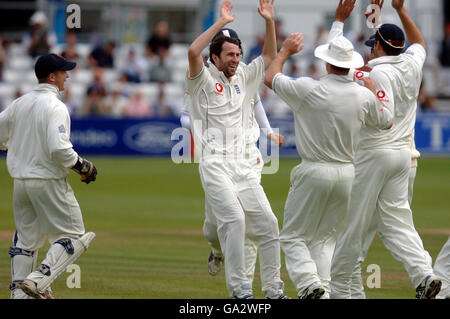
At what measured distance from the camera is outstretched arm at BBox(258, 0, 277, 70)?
8.12 meters

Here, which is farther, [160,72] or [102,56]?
[160,72]

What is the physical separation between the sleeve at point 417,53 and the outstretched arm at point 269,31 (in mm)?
1290

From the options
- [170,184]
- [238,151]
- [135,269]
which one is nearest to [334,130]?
[238,151]

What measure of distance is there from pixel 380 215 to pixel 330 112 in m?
1.18

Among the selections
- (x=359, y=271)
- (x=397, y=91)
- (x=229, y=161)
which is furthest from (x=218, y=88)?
(x=359, y=271)

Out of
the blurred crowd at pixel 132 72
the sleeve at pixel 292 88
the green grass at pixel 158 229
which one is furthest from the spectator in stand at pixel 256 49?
the sleeve at pixel 292 88

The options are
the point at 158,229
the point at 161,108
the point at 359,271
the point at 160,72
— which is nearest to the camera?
the point at 359,271

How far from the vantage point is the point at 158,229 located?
44.8 ft

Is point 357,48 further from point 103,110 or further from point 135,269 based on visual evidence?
point 135,269

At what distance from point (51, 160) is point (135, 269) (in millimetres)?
2660

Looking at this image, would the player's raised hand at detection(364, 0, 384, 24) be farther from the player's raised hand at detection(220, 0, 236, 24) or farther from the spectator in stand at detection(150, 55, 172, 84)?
the spectator in stand at detection(150, 55, 172, 84)

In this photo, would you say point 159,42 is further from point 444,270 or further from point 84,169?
point 444,270

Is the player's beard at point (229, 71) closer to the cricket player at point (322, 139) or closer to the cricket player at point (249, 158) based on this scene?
the cricket player at point (249, 158)

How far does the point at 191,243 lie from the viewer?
1227 cm
